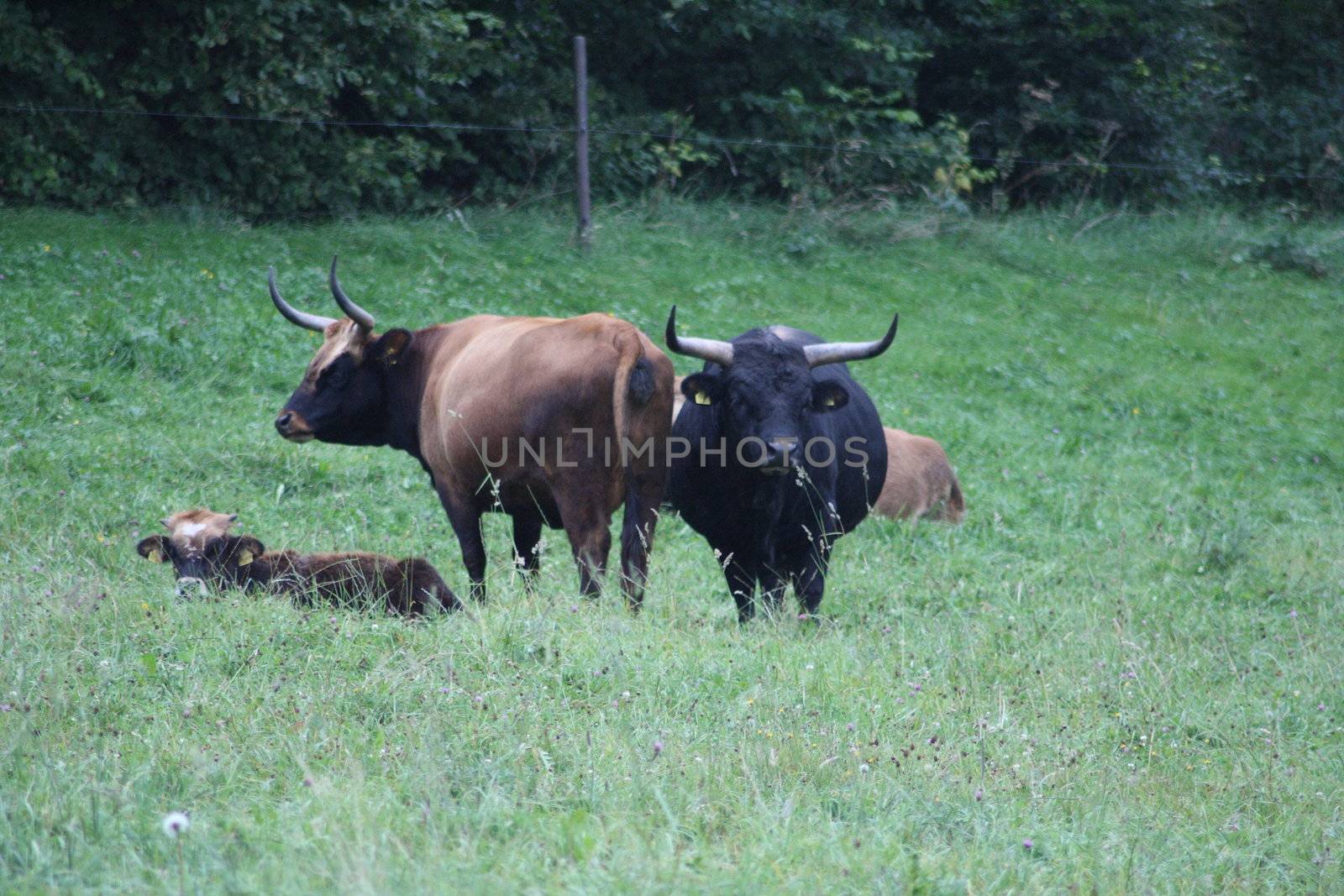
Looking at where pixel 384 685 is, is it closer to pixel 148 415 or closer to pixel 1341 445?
pixel 148 415

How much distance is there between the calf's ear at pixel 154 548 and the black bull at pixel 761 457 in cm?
266

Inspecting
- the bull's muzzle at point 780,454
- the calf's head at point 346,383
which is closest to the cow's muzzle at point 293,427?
the calf's head at point 346,383

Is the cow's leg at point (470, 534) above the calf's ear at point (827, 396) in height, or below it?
below

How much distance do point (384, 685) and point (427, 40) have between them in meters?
12.2

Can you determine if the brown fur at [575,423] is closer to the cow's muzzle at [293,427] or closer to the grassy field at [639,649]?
the grassy field at [639,649]

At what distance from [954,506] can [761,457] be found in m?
3.52

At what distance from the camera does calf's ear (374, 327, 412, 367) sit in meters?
7.88

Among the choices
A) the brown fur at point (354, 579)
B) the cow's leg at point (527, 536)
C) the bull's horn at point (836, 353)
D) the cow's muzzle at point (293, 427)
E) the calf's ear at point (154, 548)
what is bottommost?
the cow's leg at point (527, 536)

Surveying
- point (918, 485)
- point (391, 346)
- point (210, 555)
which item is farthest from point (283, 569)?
point (918, 485)

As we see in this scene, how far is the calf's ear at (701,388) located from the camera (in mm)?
7027

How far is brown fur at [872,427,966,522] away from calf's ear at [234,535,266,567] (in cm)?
446

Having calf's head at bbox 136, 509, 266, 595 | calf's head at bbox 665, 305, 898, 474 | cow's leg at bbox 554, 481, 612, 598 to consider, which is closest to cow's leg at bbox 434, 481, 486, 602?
cow's leg at bbox 554, 481, 612, 598

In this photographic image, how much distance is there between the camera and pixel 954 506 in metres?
9.77

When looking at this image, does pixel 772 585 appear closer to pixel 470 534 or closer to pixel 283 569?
pixel 470 534
